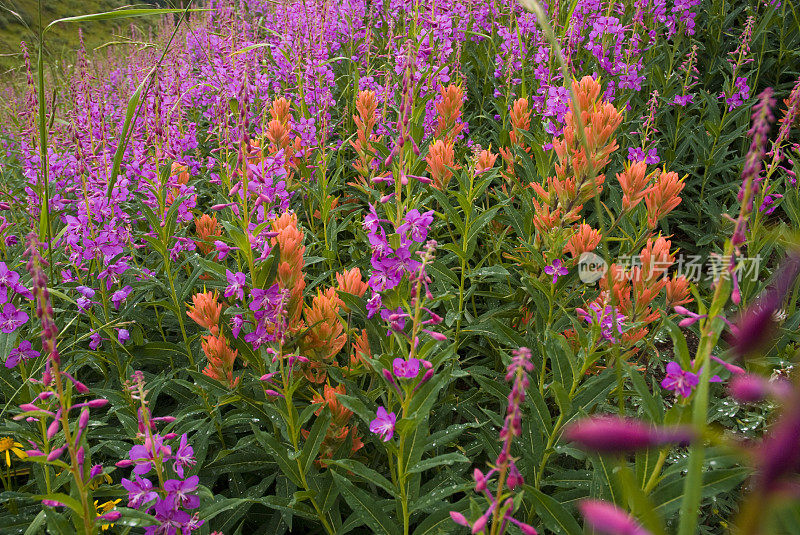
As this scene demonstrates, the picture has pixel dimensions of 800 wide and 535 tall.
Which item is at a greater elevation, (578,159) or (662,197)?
(578,159)

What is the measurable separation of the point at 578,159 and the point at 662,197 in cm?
41

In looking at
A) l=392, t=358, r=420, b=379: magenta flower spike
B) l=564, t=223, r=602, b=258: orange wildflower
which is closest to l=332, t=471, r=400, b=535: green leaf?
l=392, t=358, r=420, b=379: magenta flower spike

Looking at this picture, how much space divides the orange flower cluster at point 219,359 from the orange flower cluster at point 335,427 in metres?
0.34

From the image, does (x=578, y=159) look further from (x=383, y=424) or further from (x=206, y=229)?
(x=206, y=229)

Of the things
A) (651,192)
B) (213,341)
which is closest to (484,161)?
(651,192)

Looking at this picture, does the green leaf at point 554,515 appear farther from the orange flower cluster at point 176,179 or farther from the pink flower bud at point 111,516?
the orange flower cluster at point 176,179

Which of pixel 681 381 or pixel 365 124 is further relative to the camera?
pixel 365 124

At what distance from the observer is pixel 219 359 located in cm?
194

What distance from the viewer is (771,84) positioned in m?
4.73

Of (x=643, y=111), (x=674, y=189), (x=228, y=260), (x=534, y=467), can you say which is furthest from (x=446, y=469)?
(x=643, y=111)

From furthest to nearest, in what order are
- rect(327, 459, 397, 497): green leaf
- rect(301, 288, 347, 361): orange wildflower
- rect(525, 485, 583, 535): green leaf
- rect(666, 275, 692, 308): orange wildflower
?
rect(666, 275, 692, 308): orange wildflower → rect(301, 288, 347, 361): orange wildflower → rect(327, 459, 397, 497): green leaf → rect(525, 485, 583, 535): green leaf

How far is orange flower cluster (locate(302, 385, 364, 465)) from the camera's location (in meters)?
1.88

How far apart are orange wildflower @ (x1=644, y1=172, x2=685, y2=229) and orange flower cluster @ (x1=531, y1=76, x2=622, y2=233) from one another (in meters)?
0.23

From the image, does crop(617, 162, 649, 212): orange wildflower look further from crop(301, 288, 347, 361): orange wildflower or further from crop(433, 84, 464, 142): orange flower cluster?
crop(301, 288, 347, 361): orange wildflower
